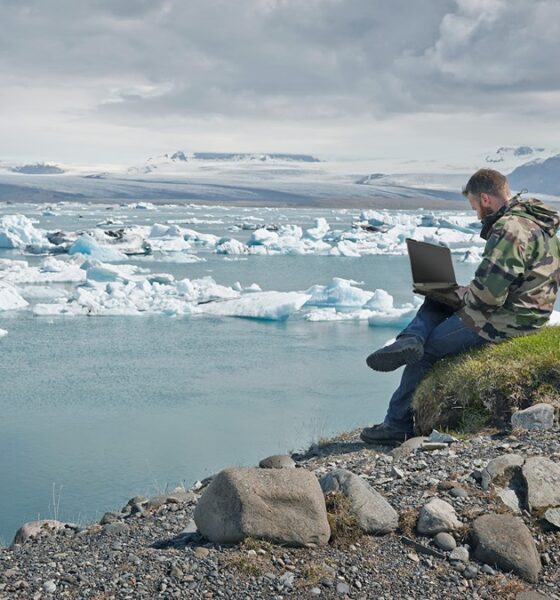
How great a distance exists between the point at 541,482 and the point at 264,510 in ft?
3.89

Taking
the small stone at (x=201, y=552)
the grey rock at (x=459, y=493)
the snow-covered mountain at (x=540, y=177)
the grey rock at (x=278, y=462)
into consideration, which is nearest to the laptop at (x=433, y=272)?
the grey rock at (x=278, y=462)

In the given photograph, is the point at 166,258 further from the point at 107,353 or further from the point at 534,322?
the point at 534,322

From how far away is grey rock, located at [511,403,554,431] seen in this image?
4.43m

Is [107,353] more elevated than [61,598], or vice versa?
[61,598]

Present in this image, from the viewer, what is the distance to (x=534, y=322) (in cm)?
477

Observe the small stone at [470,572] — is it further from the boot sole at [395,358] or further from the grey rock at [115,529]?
the boot sole at [395,358]

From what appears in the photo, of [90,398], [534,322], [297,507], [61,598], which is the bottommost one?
[90,398]

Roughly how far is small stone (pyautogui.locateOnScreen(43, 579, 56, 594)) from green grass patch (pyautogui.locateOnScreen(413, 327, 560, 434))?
8.16ft

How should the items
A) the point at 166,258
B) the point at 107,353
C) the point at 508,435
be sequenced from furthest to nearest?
the point at 166,258 < the point at 107,353 < the point at 508,435

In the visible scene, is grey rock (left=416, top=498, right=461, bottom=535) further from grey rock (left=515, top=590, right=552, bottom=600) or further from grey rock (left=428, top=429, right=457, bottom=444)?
grey rock (left=428, top=429, right=457, bottom=444)

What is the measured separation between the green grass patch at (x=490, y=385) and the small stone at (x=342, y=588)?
1919 mm

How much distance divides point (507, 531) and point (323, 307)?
40.7ft

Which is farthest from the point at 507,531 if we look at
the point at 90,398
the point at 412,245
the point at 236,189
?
the point at 236,189

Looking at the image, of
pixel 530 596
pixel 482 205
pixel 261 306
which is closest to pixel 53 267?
pixel 261 306
